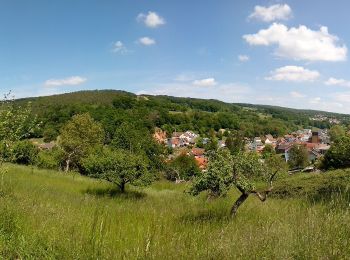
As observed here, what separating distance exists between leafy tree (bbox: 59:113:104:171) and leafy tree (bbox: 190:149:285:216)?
40212 mm

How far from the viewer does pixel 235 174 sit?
9539 millimetres

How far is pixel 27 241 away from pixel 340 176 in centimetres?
1553

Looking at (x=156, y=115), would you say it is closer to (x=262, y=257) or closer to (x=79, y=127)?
(x=79, y=127)

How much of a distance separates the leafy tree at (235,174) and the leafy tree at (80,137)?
40212mm

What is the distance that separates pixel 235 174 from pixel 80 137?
45.3 meters

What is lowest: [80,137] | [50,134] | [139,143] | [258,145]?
[258,145]

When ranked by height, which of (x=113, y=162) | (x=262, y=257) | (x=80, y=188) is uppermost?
(x=262, y=257)

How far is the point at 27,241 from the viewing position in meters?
5.11

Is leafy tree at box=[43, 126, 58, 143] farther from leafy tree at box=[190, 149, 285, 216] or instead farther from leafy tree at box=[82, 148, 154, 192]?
leafy tree at box=[190, 149, 285, 216]

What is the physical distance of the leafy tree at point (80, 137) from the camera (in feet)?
162

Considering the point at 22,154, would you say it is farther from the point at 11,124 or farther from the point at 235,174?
the point at 235,174

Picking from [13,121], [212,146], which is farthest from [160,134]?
[13,121]

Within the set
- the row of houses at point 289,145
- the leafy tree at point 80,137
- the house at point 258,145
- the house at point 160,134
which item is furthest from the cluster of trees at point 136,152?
the row of houses at point 289,145

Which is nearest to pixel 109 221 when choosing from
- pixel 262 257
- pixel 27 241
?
pixel 27 241
